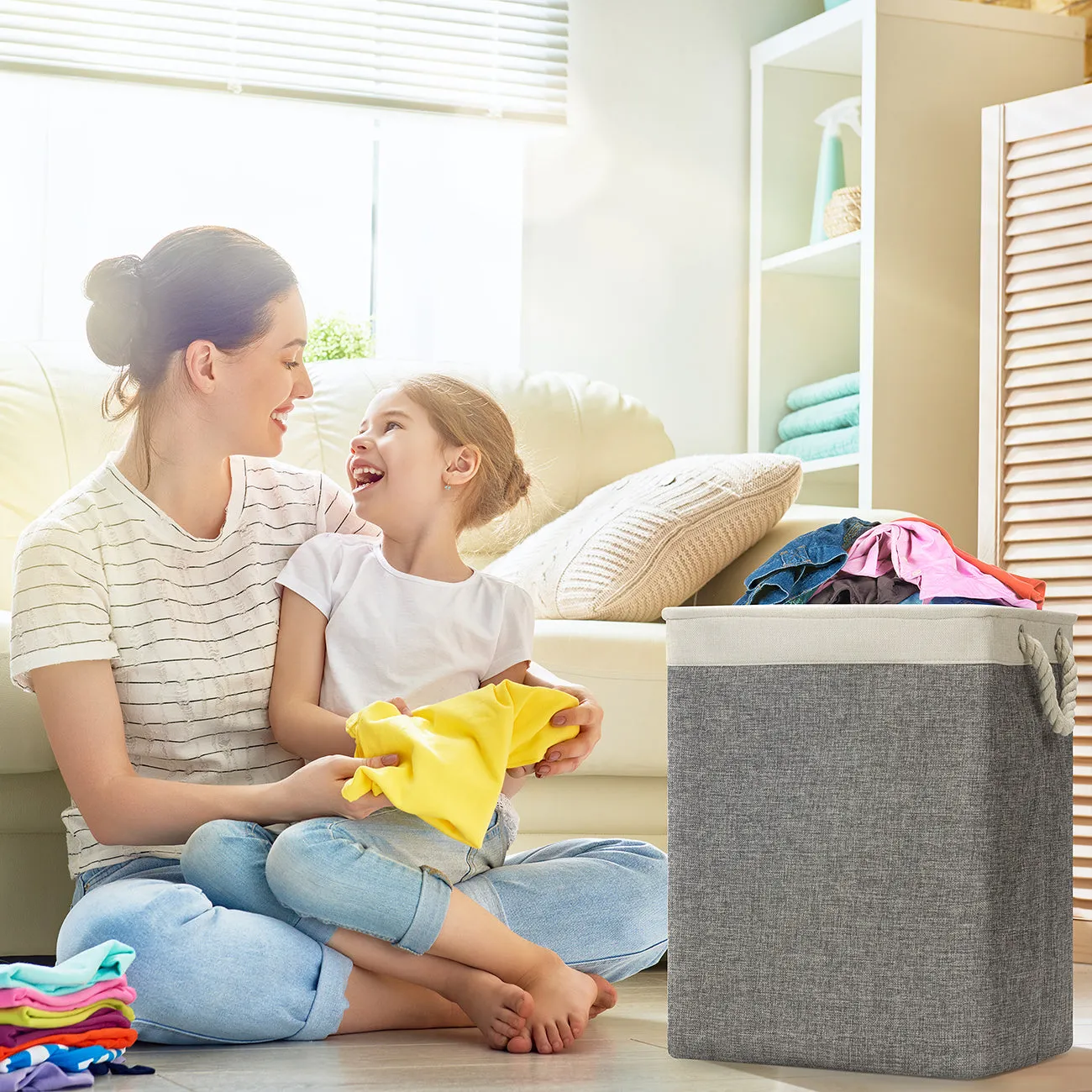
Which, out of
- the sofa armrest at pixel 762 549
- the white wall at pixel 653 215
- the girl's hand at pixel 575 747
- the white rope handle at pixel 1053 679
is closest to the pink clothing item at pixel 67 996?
the girl's hand at pixel 575 747

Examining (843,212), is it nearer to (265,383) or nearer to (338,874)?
(265,383)

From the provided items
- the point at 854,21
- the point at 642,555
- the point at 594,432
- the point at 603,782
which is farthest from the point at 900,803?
the point at 854,21

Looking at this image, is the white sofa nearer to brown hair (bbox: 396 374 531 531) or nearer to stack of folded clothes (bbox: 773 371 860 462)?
brown hair (bbox: 396 374 531 531)

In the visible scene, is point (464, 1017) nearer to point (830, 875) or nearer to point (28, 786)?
point (830, 875)

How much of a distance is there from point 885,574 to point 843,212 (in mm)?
1641

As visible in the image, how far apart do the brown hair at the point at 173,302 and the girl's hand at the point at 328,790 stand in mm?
422

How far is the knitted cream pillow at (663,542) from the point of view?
7.02 ft

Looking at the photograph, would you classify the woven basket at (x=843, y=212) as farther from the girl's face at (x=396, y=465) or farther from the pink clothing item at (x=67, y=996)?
the pink clothing item at (x=67, y=996)

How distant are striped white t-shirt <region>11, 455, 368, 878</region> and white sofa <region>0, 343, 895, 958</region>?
0.27 metres

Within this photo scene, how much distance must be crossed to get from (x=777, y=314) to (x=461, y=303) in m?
0.76

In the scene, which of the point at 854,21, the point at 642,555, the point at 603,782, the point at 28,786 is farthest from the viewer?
the point at 854,21

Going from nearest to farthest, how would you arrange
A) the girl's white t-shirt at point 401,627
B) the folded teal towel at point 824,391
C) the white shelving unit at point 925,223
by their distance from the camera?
the girl's white t-shirt at point 401,627 → the white shelving unit at point 925,223 → the folded teal towel at point 824,391

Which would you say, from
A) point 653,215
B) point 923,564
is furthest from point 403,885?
point 653,215

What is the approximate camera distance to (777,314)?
3.50m
